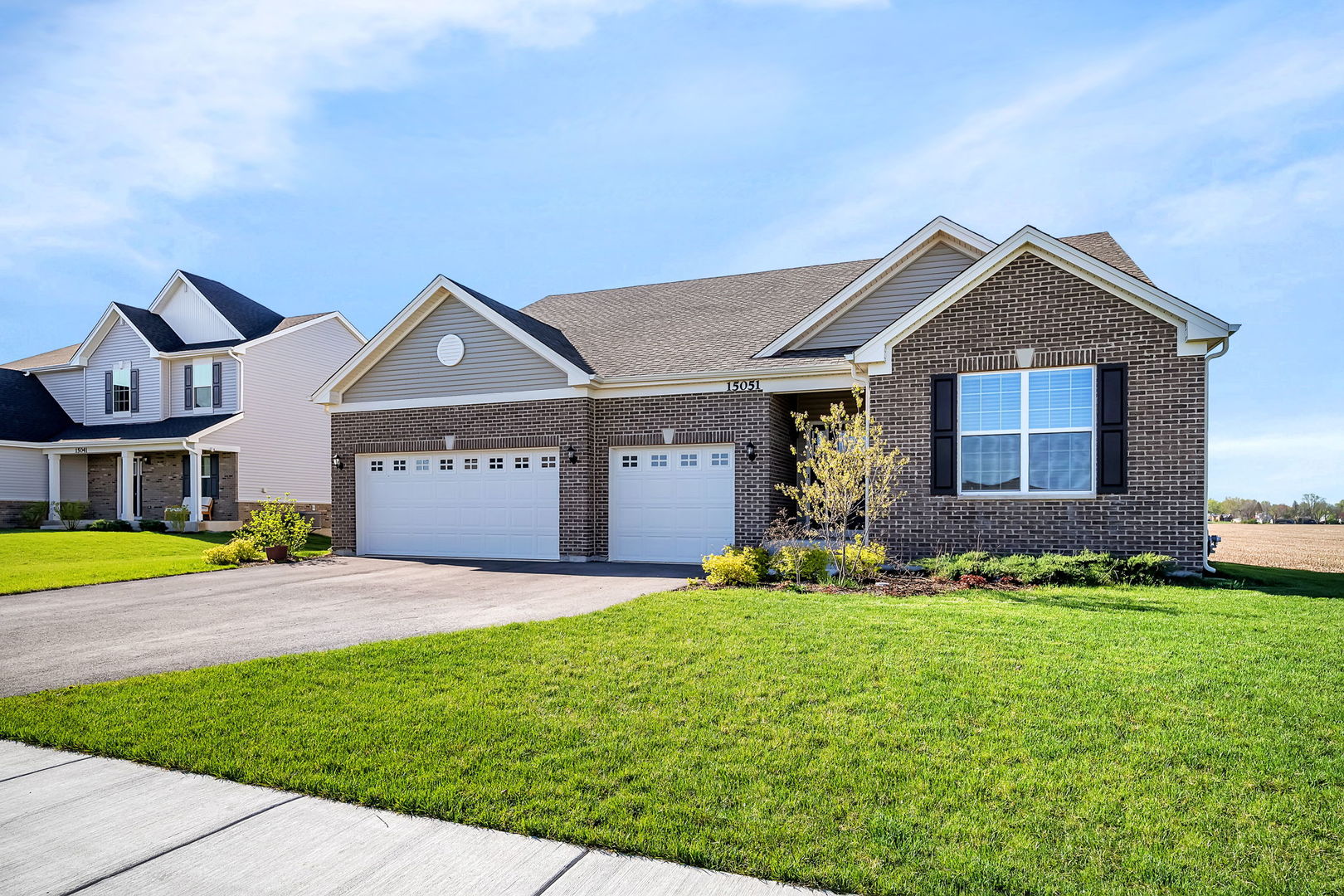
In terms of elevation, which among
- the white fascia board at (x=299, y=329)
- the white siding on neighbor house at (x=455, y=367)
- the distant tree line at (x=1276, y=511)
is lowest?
the distant tree line at (x=1276, y=511)

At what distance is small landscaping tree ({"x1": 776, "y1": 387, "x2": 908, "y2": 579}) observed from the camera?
10914 millimetres

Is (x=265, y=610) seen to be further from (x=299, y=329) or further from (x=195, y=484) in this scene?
(x=299, y=329)

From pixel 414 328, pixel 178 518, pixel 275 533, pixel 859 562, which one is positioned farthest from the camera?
pixel 178 518

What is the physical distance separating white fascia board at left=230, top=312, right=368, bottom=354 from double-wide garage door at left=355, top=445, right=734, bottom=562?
10.8 metres

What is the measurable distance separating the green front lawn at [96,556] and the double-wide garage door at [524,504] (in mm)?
2501

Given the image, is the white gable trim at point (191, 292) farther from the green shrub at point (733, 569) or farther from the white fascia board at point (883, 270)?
the green shrub at point (733, 569)

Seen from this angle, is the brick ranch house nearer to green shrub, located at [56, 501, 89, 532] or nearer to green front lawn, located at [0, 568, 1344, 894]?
green front lawn, located at [0, 568, 1344, 894]

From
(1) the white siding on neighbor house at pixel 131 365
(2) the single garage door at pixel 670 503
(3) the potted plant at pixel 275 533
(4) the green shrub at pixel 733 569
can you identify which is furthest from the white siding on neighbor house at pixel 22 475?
(4) the green shrub at pixel 733 569

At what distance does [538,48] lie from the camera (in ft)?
37.6

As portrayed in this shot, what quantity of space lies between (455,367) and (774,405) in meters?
7.28

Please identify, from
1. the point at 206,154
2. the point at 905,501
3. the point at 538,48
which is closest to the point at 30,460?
the point at 206,154

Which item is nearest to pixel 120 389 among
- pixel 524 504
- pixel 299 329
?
pixel 299 329

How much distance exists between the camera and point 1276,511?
42.4m

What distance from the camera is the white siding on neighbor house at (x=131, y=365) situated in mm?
27016
